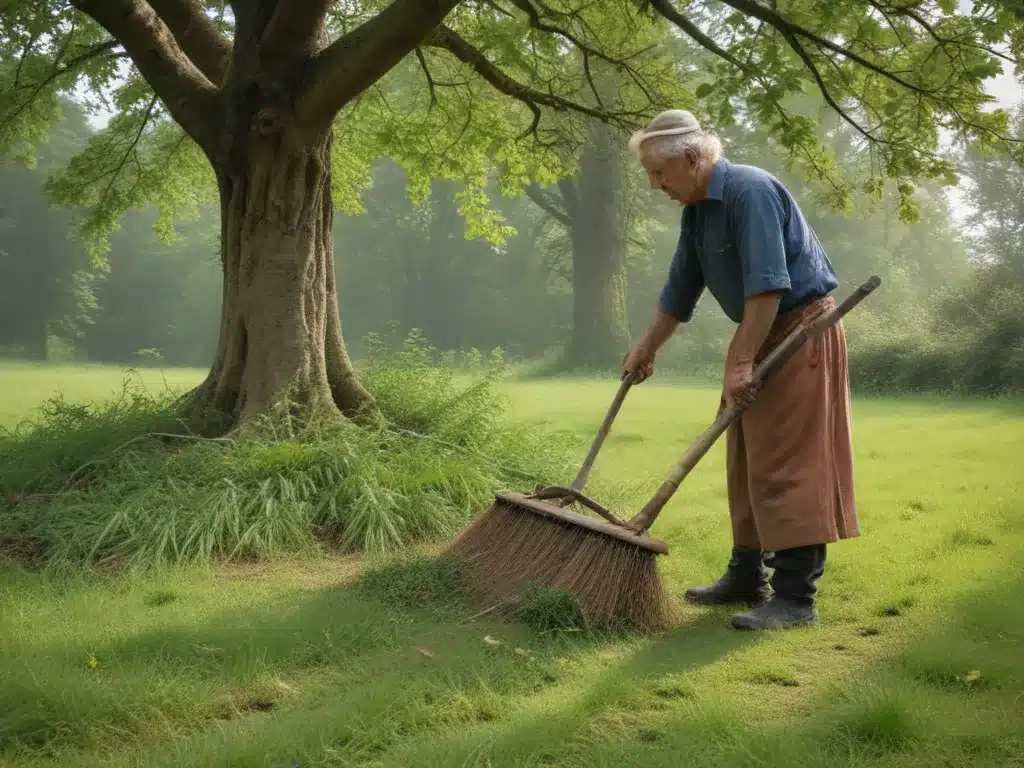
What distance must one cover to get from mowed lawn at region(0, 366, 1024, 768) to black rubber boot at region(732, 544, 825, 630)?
0.10 metres

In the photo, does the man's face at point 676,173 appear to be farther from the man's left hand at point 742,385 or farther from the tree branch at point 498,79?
the tree branch at point 498,79

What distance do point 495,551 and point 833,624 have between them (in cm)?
152

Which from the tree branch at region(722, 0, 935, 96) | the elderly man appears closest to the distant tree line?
Result: the tree branch at region(722, 0, 935, 96)

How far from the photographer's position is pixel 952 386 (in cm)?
1575

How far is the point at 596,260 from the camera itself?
1030 inches

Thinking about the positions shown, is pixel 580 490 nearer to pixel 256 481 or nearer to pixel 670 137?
pixel 670 137

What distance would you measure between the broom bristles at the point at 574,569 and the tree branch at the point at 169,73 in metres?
4.31

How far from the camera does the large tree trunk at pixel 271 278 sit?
6.88 metres

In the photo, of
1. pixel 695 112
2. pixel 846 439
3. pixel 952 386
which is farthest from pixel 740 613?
pixel 952 386

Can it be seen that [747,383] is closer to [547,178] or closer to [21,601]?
[21,601]

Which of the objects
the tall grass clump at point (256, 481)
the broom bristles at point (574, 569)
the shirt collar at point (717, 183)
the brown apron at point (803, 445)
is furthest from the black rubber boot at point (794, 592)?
the tall grass clump at point (256, 481)

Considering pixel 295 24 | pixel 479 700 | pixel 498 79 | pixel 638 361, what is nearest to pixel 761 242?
pixel 638 361

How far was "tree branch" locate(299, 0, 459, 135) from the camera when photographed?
234 inches

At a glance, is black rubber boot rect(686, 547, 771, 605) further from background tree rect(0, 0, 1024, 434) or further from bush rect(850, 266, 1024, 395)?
bush rect(850, 266, 1024, 395)
